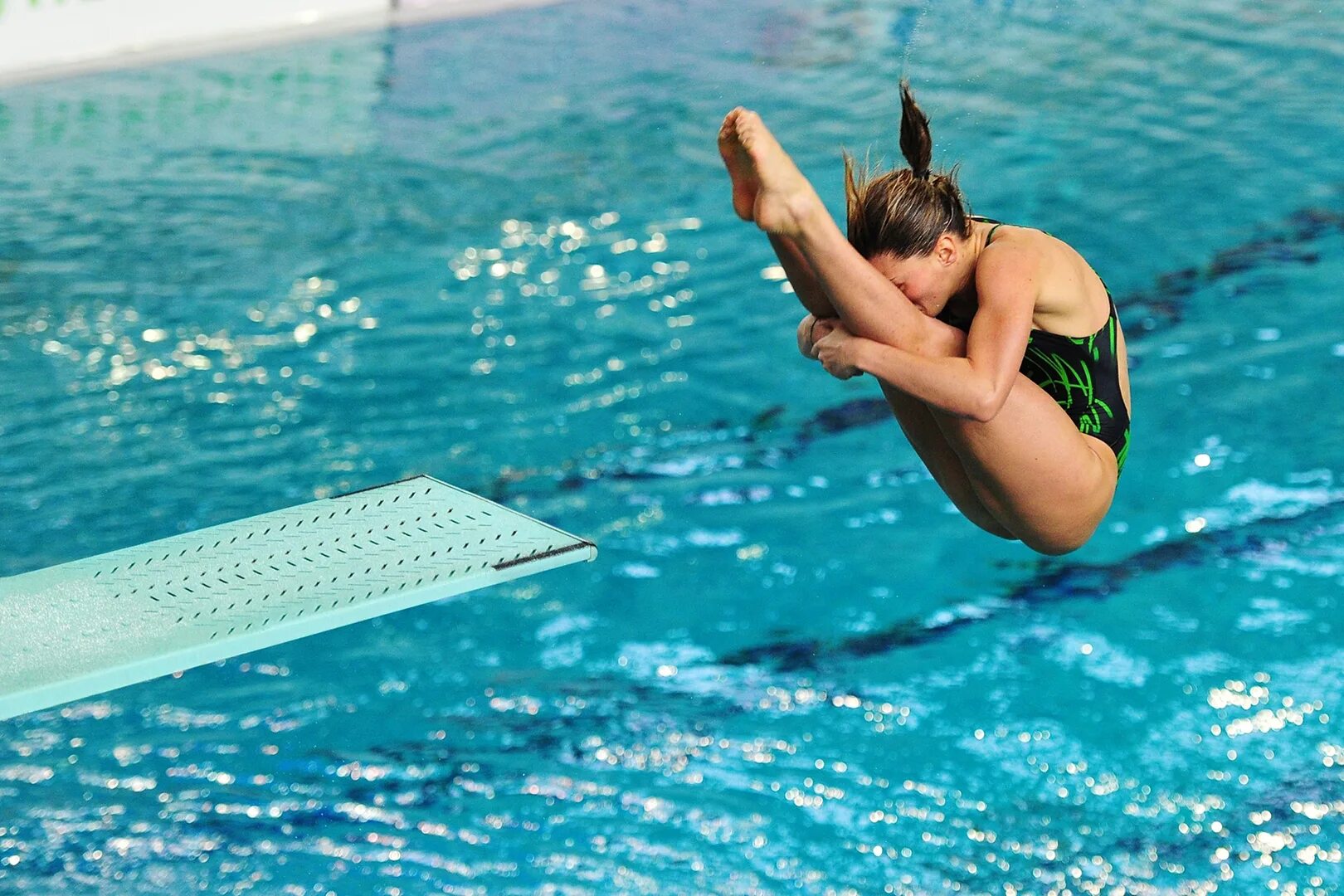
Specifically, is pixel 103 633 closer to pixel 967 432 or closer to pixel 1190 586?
pixel 967 432

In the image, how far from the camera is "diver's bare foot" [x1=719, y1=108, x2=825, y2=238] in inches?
91.6

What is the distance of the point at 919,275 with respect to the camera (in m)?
2.62

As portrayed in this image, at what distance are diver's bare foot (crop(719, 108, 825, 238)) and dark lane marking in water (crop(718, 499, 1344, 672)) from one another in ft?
6.17

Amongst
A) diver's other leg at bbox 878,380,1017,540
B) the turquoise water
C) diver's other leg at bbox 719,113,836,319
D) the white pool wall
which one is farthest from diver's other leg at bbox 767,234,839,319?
the white pool wall

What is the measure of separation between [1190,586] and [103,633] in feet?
10.3

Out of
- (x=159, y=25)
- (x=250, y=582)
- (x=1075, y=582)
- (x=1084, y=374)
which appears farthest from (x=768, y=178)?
(x=159, y=25)

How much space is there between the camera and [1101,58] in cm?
836

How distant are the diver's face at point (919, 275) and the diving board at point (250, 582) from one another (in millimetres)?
799

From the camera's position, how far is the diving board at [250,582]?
2.33 metres

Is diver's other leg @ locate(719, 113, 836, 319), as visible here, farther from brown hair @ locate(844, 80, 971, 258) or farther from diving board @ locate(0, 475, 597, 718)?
diving board @ locate(0, 475, 597, 718)

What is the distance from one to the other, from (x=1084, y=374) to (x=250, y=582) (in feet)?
5.95

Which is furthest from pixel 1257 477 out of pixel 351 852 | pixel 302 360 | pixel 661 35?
pixel 661 35

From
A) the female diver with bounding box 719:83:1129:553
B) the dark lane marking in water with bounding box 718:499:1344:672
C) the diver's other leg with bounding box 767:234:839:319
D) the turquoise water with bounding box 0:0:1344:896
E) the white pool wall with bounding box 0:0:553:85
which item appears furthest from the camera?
the white pool wall with bounding box 0:0:553:85

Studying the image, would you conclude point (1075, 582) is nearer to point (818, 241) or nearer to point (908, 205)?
point (908, 205)
